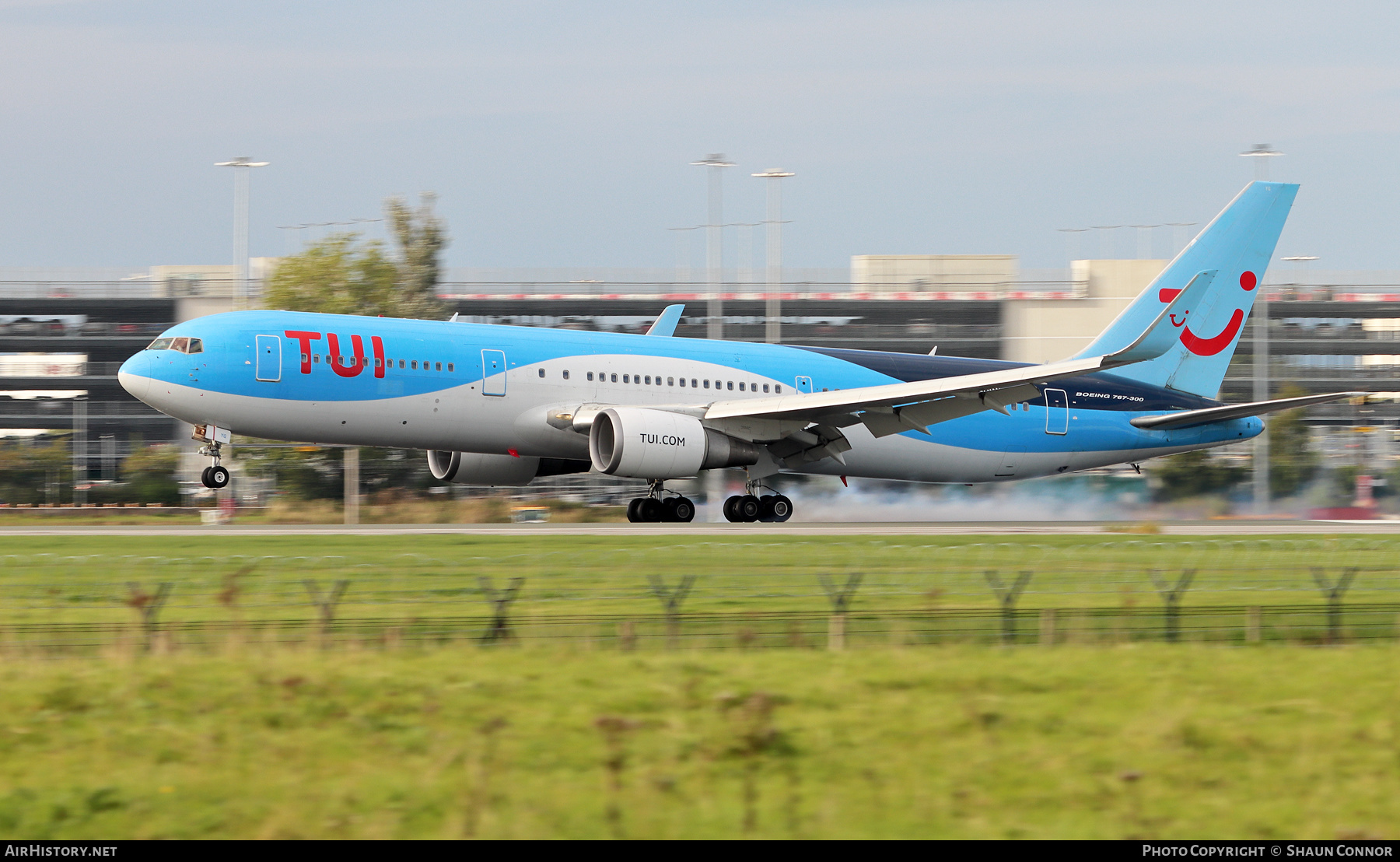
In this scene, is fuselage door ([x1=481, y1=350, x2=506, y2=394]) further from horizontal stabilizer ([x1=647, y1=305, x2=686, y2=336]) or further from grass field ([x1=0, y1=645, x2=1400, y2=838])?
grass field ([x1=0, y1=645, x2=1400, y2=838])

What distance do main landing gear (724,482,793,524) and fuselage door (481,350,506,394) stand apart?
631 centimetres

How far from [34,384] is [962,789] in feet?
280

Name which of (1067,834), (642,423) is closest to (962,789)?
(1067,834)

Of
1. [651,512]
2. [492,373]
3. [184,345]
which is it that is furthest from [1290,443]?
[184,345]

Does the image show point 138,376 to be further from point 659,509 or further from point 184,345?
point 659,509

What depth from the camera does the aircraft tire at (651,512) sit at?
3316 centimetres

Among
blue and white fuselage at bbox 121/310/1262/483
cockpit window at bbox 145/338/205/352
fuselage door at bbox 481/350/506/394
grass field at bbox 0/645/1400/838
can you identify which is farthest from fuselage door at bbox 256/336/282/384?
grass field at bbox 0/645/1400/838

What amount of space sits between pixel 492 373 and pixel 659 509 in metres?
5.24

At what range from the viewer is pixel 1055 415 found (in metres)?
37.0

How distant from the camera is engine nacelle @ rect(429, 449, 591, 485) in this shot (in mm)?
34750

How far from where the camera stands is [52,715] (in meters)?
11.4

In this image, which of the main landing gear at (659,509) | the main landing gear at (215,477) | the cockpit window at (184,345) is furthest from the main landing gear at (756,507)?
the cockpit window at (184,345)

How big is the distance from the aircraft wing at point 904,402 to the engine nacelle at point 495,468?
15.1 ft

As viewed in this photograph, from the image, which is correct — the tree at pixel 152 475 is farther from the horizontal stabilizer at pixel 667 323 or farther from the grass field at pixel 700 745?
the grass field at pixel 700 745
